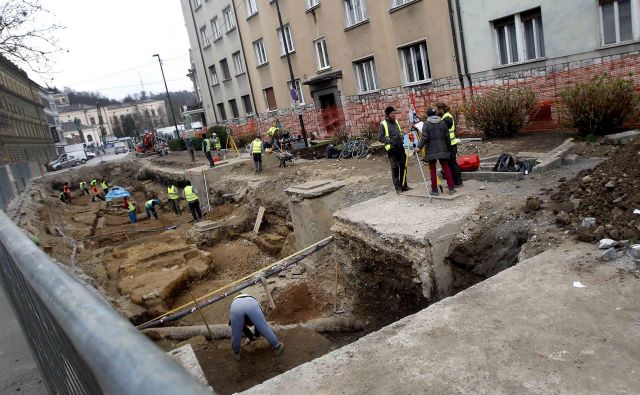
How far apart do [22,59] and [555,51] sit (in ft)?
68.0

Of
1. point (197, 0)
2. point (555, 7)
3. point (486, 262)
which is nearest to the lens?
point (486, 262)

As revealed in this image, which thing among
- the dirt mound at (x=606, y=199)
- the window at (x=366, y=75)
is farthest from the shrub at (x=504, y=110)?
the window at (x=366, y=75)

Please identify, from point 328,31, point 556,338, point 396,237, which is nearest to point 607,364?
point 556,338

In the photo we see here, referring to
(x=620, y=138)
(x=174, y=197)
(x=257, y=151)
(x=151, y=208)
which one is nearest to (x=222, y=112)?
(x=151, y=208)

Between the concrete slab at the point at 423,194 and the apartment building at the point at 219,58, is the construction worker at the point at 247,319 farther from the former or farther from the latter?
the apartment building at the point at 219,58

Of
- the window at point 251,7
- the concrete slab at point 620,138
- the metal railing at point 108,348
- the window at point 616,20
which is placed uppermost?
the window at point 251,7

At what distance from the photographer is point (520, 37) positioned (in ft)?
45.5

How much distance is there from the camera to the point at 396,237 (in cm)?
686

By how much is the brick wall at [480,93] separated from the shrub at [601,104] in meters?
0.66

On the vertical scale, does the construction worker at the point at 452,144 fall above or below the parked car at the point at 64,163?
below

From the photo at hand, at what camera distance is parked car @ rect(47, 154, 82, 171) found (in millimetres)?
44094

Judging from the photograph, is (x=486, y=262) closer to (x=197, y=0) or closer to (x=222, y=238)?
(x=222, y=238)

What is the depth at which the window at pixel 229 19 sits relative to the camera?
2989 cm

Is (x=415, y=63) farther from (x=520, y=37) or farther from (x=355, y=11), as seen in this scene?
(x=520, y=37)
